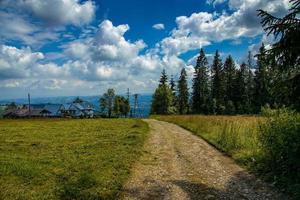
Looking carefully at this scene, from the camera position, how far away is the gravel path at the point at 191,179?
32.7ft

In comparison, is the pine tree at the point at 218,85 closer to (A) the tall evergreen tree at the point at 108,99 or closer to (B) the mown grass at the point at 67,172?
(B) the mown grass at the point at 67,172

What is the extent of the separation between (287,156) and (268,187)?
59.6 inches

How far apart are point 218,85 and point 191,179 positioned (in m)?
78.2

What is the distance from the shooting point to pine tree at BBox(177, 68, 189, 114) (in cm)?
9719

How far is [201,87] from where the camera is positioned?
88875mm

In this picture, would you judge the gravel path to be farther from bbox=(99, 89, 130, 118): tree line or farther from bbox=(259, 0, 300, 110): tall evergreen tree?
bbox=(99, 89, 130, 118): tree line

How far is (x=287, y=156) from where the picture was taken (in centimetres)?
1145

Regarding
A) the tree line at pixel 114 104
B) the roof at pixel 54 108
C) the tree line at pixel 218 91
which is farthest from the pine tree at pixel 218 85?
the roof at pixel 54 108

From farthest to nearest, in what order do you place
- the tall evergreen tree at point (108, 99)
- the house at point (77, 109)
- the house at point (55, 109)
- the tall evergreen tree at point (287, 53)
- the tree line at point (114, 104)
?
the tall evergreen tree at point (108, 99), the tree line at point (114, 104), the house at point (77, 109), the house at point (55, 109), the tall evergreen tree at point (287, 53)

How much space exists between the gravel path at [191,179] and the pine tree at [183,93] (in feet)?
264

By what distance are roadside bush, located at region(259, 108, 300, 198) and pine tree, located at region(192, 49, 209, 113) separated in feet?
247

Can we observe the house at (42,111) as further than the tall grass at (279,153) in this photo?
Yes

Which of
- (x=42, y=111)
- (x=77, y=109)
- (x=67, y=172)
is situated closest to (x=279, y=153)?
(x=67, y=172)

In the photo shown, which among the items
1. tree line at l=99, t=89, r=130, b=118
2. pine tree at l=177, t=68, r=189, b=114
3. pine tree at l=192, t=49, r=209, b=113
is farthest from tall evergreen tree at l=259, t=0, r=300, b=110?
tree line at l=99, t=89, r=130, b=118
